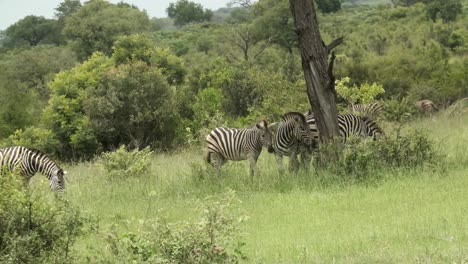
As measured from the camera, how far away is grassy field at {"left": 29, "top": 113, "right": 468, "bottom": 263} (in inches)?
260

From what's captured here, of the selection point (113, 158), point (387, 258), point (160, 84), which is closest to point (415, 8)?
point (160, 84)

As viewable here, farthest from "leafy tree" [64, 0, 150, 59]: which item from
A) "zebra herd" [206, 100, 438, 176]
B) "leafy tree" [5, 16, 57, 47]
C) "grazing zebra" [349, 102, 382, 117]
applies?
"zebra herd" [206, 100, 438, 176]

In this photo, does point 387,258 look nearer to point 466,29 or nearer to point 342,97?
point 342,97

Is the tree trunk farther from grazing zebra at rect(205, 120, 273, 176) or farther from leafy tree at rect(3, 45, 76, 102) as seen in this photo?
leafy tree at rect(3, 45, 76, 102)

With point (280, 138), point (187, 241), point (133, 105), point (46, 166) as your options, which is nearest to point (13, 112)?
point (133, 105)

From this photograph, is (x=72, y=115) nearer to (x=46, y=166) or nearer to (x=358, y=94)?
(x=358, y=94)

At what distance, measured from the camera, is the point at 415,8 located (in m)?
53.8

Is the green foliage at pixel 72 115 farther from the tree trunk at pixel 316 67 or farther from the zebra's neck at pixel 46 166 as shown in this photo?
the tree trunk at pixel 316 67

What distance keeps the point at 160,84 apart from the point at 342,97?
8070 mm

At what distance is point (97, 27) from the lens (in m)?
60.7

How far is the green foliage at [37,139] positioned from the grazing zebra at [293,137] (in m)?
17.0

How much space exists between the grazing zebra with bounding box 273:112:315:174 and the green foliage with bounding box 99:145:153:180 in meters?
3.41

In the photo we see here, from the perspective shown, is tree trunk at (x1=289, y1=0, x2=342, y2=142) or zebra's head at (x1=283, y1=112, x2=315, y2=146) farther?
zebra's head at (x1=283, y1=112, x2=315, y2=146)

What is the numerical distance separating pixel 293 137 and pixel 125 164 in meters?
4.45
